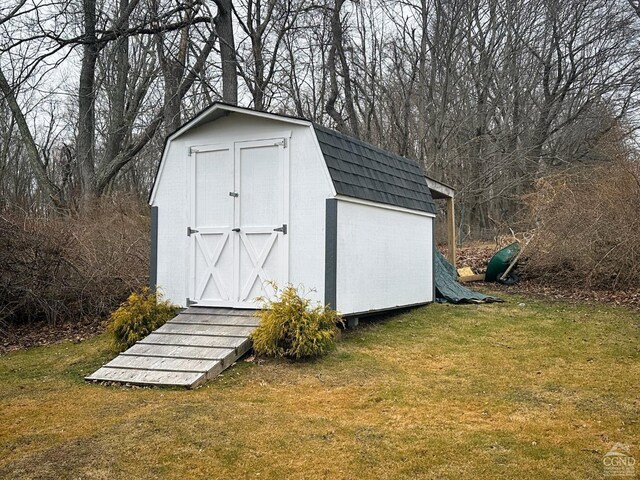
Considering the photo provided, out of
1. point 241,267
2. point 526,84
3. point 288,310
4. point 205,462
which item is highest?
point 526,84

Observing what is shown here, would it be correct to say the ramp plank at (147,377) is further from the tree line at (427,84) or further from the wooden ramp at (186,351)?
the tree line at (427,84)

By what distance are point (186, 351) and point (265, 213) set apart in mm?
2052

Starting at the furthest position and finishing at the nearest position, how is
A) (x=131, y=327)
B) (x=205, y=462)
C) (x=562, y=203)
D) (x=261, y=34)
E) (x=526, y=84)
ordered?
(x=526, y=84)
(x=261, y=34)
(x=562, y=203)
(x=131, y=327)
(x=205, y=462)

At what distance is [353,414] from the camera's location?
4.48 meters

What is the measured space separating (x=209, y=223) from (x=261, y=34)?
1041 centimetres

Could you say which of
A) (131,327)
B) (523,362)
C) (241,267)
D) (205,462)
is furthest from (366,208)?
(205,462)

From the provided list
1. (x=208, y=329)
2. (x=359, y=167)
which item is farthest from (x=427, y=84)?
(x=208, y=329)

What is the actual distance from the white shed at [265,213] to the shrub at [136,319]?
335mm

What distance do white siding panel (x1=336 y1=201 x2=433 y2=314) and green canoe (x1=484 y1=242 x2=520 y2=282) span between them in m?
3.43

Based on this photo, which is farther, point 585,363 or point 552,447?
point 585,363

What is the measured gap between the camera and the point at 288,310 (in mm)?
6184

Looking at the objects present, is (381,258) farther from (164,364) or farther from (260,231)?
(164,364)

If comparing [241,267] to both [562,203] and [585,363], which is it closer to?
[585,363]

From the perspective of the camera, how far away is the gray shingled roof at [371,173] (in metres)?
7.06
